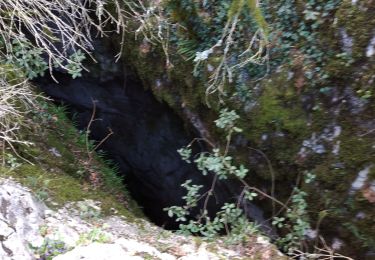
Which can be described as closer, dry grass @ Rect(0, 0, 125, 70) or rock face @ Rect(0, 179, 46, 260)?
rock face @ Rect(0, 179, 46, 260)

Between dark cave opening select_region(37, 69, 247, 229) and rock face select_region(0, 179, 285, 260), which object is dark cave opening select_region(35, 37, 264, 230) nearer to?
dark cave opening select_region(37, 69, 247, 229)

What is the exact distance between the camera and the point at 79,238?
Answer: 2.36 m

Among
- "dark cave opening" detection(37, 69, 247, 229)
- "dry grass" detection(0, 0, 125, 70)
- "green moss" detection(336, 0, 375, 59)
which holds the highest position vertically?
"green moss" detection(336, 0, 375, 59)

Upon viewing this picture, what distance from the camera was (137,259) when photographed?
7.43 feet

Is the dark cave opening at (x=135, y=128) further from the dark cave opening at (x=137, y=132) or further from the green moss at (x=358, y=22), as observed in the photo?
the green moss at (x=358, y=22)

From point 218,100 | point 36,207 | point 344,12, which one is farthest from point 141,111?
point 344,12

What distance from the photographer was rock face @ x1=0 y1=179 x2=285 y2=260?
223 centimetres

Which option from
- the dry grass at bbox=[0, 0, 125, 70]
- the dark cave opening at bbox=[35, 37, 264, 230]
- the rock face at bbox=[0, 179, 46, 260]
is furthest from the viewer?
the dark cave opening at bbox=[35, 37, 264, 230]

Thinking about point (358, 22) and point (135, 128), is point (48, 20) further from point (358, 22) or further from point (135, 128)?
point (358, 22)

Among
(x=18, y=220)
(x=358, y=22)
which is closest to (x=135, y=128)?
(x=18, y=220)

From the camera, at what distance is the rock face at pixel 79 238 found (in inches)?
88.0

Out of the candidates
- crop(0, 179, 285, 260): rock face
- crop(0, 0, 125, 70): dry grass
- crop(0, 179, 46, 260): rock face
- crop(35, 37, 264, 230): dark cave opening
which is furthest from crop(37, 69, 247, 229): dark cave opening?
crop(0, 179, 46, 260): rock face

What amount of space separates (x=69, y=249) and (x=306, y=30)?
6.48 feet

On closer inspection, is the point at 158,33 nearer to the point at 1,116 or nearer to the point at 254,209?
the point at 1,116
